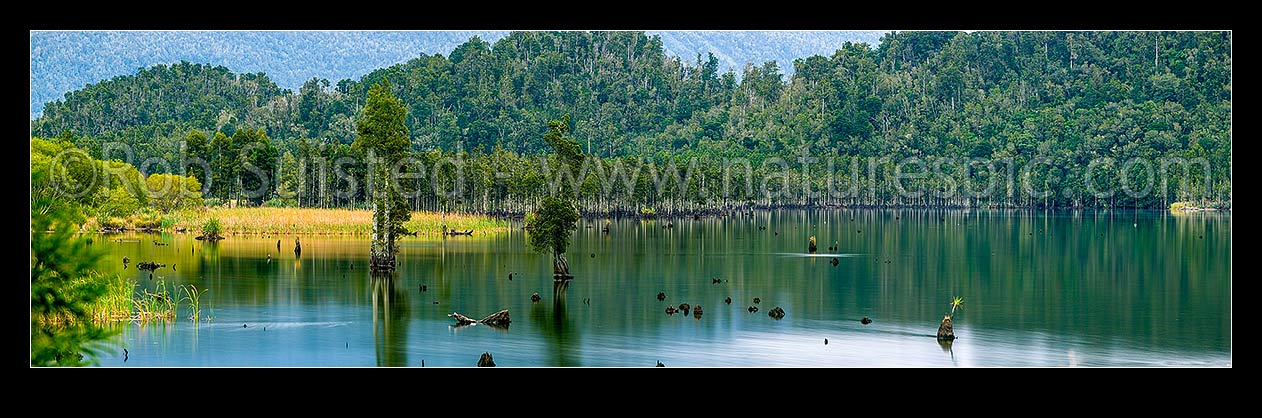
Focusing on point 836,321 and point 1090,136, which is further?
point 1090,136

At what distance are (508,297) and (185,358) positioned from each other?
14.5 m

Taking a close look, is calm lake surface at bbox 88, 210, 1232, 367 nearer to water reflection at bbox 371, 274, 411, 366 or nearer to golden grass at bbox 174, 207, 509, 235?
water reflection at bbox 371, 274, 411, 366

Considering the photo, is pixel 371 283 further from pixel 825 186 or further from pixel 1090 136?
pixel 1090 136

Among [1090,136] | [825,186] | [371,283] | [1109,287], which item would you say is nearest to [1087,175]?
[1090,136]

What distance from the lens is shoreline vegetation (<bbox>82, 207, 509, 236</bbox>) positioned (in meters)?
77.4

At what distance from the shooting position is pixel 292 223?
79500mm

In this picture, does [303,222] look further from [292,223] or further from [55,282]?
[55,282]

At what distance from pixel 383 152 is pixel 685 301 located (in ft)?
42.8

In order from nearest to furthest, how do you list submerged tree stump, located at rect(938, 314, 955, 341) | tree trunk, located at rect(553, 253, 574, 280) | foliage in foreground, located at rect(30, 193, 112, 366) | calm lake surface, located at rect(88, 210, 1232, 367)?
foliage in foreground, located at rect(30, 193, 112, 366)
calm lake surface, located at rect(88, 210, 1232, 367)
submerged tree stump, located at rect(938, 314, 955, 341)
tree trunk, located at rect(553, 253, 574, 280)

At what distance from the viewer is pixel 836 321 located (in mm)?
39688

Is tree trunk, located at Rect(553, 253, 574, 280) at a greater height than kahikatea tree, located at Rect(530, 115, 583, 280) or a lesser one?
lesser

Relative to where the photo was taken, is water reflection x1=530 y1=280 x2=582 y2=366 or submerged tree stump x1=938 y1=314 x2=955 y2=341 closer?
water reflection x1=530 y1=280 x2=582 y2=366

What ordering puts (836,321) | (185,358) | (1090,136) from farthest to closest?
(1090,136)
(836,321)
(185,358)

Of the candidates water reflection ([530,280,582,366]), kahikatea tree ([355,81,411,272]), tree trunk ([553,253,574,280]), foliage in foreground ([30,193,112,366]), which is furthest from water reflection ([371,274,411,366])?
foliage in foreground ([30,193,112,366])
